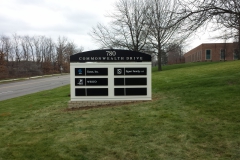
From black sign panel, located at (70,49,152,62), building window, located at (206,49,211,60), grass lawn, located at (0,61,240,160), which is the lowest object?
grass lawn, located at (0,61,240,160)

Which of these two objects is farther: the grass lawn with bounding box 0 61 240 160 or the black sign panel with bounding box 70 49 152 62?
the black sign panel with bounding box 70 49 152 62

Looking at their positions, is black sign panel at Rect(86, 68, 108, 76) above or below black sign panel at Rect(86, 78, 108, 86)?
above

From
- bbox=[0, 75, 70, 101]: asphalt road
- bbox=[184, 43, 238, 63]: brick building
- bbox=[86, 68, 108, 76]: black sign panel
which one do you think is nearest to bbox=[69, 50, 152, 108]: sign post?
bbox=[86, 68, 108, 76]: black sign panel

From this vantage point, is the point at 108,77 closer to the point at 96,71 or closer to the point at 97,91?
the point at 96,71

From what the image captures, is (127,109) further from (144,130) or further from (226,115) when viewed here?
(226,115)

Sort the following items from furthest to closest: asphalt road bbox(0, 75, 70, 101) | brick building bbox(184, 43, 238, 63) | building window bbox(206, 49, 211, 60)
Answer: building window bbox(206, 49, 211, 60) < brick building bbox(184, 43, 238, 63) < asphalt road bbox(0, 75, 70, 101)

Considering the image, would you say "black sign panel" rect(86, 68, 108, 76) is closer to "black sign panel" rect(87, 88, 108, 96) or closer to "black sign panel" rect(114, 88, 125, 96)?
"black sign panel" rect(87, 88, 108, 96)

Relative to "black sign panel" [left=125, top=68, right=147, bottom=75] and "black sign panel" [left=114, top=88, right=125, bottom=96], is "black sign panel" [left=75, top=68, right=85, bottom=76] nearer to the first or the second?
"black sign panel" [left=114, top=88, right=125, bottom=96]

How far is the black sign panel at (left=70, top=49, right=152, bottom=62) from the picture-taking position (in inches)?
320

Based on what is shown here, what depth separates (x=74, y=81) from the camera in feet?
26.5

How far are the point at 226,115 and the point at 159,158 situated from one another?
287 centimetres

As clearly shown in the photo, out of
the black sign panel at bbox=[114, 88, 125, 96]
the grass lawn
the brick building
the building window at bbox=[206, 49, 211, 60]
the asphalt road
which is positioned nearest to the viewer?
the grass lawn

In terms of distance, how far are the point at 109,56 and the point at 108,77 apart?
0.77 meters

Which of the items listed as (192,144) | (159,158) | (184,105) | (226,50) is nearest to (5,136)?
(159,158)
